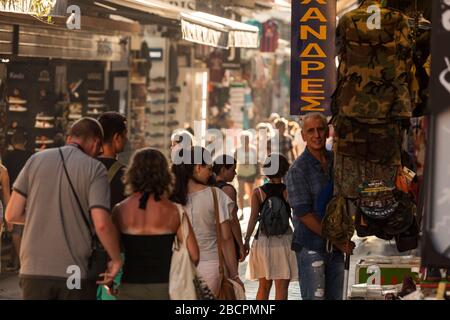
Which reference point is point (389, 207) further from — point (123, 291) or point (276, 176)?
point (276, 176)

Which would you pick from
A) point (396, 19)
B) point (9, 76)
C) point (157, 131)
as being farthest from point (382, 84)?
point (157, 131)

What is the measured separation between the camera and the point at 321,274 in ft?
35.4

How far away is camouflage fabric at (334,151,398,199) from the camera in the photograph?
9594 millimetres

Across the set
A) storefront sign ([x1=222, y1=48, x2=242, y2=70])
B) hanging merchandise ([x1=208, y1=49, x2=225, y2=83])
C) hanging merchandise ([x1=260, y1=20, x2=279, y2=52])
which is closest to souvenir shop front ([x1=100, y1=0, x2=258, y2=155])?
hanging merchandise ([x1=208, y1=49, x2=225, y2=83])

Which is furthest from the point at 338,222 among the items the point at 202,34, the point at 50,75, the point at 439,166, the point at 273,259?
the point at 50,75

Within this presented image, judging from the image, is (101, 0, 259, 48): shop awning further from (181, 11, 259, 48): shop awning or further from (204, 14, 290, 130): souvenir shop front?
(204, 14, 290, 130): souvenir shop front

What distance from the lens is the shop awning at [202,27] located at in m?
20.6

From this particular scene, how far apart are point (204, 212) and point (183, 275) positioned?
1.58 m

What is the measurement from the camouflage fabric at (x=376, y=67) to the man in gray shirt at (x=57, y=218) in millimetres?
1869

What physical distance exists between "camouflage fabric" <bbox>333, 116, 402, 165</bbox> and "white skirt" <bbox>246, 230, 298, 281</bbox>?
3891 millimetres

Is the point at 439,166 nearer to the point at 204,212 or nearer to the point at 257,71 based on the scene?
the point at 204,212

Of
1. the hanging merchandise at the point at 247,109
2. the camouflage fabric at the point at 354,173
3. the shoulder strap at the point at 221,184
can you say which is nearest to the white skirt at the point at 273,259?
the shoulder strap at the point at 221,184
